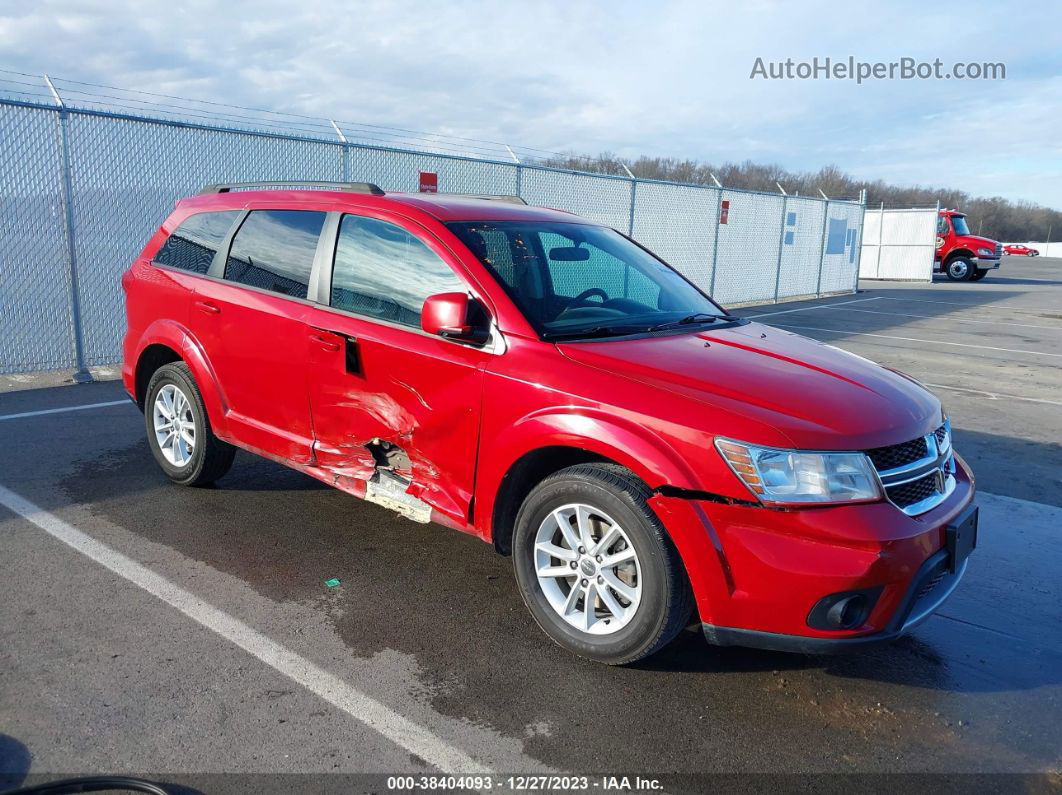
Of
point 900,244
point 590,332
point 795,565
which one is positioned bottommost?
point 795,565

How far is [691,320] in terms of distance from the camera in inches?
166

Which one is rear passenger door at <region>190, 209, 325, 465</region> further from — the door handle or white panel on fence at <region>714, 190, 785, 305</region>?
white panel on fence at <region>714, 190, 785, 305</region>

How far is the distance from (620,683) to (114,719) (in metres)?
1.79

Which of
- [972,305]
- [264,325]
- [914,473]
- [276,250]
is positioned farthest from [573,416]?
[972,305]

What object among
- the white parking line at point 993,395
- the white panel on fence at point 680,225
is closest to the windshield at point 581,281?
the white parking line at point 993,395

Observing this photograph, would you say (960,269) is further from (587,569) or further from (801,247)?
(587,569)

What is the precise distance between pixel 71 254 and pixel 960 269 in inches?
1195

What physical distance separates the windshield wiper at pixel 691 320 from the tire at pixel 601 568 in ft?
3.30

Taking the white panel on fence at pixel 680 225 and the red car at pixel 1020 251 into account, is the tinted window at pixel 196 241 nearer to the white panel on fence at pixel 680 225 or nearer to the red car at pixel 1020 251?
the white panel on fence at pixel 680 225

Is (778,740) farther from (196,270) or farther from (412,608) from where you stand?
(196,270)

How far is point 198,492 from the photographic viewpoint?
5238 millimetres

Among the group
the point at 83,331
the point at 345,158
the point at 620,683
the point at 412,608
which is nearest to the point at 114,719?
the point at 412,608

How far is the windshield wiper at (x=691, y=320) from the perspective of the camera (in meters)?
4.00

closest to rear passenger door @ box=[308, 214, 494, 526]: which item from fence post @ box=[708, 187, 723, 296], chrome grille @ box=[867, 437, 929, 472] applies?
chrome grille @ box=[867, 437, 929, 472]
